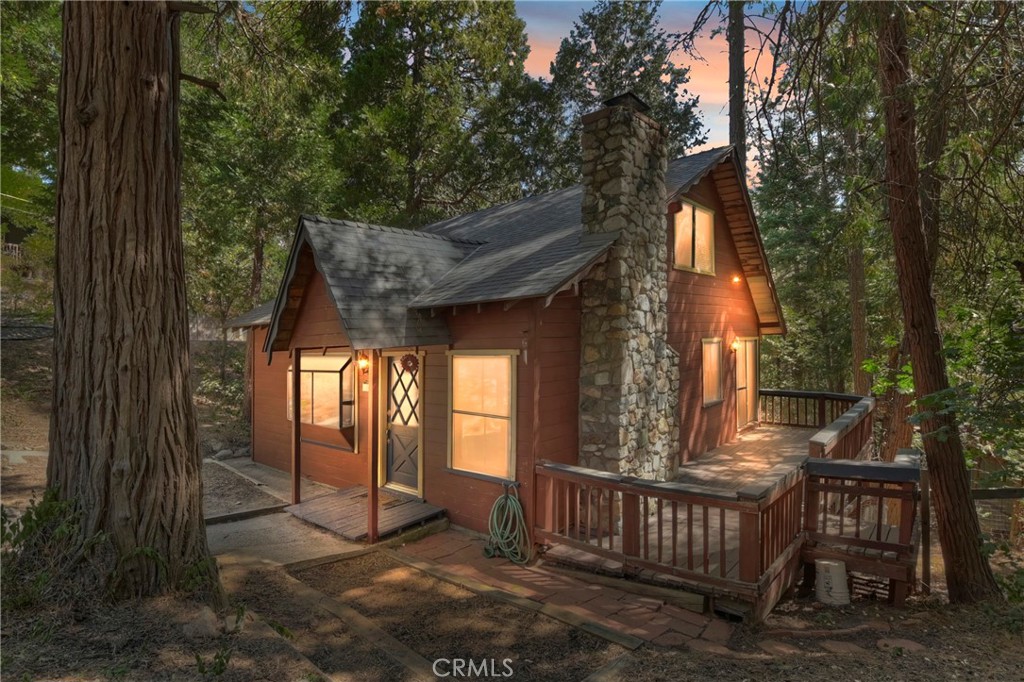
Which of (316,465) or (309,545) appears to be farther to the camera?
(316,465)

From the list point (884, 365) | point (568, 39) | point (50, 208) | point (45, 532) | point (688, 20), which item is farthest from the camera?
point (568, 39)

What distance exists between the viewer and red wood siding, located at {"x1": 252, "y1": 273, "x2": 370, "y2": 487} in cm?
756

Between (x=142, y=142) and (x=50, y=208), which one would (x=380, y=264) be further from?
(x=50, y=208)

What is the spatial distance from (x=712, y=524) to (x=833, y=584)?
1.31 meters

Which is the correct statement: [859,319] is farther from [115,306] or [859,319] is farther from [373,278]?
[115,306]

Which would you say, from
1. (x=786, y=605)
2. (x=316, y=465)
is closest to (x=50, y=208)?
(x=316, y=465)

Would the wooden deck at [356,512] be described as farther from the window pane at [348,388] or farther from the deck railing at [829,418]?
the deck railing at [829,418]

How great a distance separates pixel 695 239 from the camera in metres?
9.43

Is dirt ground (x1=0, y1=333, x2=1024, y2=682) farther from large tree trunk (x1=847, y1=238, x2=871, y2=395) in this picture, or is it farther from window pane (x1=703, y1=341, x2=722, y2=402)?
large tree trunk (x1=847, y1=238, x2=871, y2=395)

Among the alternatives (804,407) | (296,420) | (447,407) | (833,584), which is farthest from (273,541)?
(804,407)

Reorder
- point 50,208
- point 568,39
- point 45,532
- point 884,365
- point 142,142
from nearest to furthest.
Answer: point 45,532 → point 142,142 → point 884,365 → point 50,208 → point 568,39

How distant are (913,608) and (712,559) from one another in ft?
7.05

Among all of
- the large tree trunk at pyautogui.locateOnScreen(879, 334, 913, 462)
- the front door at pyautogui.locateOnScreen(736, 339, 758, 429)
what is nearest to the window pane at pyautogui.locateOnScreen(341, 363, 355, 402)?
the front door at pyautogui.locateOnScreen(736, 339, 758, 429)

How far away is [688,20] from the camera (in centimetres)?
517
